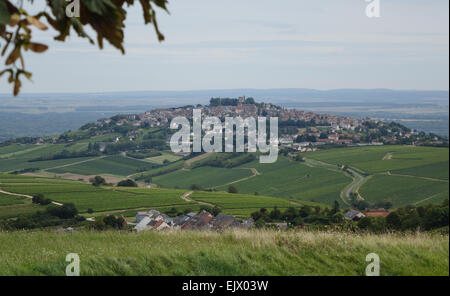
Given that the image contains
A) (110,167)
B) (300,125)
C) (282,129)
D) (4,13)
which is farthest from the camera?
(300,125)

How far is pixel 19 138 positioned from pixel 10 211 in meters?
44.0

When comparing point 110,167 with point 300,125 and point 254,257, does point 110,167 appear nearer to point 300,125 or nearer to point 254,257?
point 300,125

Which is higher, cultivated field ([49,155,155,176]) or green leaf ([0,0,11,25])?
green leaf ([0,0,11,25])

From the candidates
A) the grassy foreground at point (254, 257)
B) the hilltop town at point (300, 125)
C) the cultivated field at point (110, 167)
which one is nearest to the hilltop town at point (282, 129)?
the hilltop town at point (300, 125)

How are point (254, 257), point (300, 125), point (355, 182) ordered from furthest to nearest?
point (300, 125) < point (355, 182) < point (254, 257)

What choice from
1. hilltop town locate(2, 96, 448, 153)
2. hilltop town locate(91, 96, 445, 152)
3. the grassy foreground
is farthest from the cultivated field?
the grassy foreground

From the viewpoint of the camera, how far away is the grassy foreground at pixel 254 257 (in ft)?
16.4

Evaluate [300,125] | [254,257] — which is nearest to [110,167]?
[300,125]

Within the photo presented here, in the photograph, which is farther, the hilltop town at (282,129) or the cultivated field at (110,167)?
the hilltop town at (282,129)

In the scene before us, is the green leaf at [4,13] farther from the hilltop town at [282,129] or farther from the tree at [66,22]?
the hilltop town at [282,129]

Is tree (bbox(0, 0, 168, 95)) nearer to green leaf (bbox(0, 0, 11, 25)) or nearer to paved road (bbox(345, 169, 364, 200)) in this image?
green leaf (bbox(0, 0, 11, 25))

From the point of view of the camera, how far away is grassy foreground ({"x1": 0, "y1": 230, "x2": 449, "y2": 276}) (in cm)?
499

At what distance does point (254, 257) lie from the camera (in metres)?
5.27
